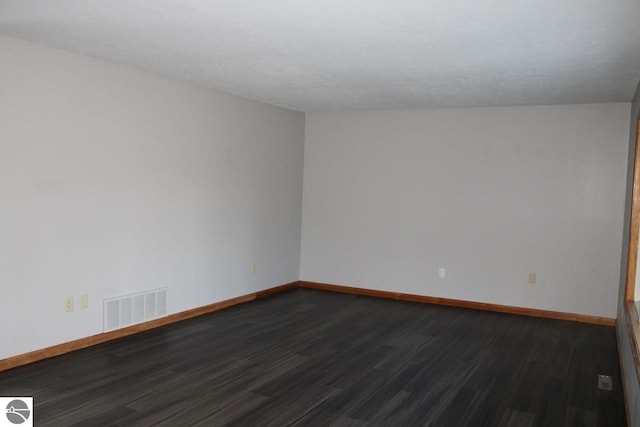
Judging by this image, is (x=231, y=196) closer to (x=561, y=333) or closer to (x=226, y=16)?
(x=226, y=16)

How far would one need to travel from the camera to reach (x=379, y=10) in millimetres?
2730

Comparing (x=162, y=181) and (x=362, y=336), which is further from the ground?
(x=162, y=181)

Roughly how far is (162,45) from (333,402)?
2655mm

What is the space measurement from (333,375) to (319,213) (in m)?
3.42

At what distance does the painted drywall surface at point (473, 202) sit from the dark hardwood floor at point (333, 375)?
739mm

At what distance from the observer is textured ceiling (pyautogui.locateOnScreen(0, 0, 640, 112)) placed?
9.02 feet

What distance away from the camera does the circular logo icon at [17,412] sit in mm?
2916

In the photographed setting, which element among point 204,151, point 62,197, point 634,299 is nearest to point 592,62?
point 634,299

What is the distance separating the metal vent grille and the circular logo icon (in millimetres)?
1272

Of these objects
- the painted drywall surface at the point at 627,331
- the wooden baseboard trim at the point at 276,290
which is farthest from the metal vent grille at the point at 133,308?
the painted drywall surface at the point at 627,331

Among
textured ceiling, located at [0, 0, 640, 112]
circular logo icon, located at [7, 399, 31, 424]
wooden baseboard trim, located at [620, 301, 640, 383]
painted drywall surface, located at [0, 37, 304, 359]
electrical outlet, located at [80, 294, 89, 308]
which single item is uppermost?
textured ceiling, located at [0, 0, 640, 112]

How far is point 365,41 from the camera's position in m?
3.34

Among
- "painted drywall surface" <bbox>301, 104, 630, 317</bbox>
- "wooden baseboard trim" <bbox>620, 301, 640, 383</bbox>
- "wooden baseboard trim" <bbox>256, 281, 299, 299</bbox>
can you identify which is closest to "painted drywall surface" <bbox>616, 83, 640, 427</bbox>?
"wooden baseboard trim" <bbox>620, 301, 640, 383</bbox>

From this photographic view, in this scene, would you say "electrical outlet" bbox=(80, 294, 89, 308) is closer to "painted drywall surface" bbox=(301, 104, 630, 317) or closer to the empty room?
the empty room
